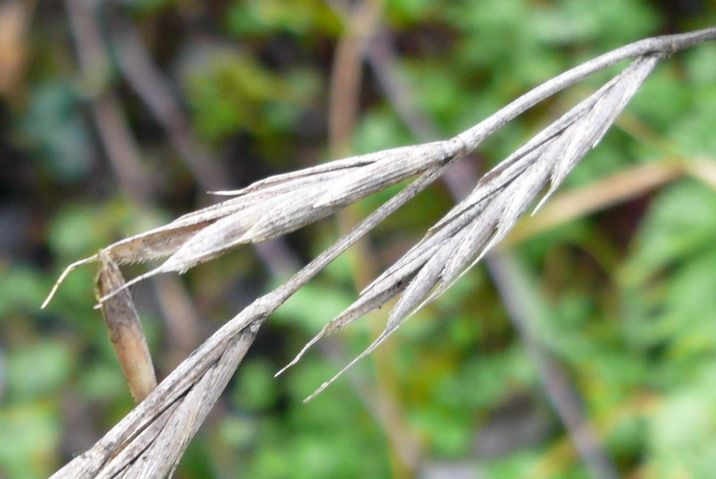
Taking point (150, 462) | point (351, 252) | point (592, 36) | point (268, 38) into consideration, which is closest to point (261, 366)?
point (351, 252)

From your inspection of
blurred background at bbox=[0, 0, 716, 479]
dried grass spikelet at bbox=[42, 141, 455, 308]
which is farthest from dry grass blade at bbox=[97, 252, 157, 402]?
blurred background at bbox=[0, 0, 716, 479]

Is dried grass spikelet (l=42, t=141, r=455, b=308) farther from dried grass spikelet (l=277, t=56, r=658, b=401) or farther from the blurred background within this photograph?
the blurred background

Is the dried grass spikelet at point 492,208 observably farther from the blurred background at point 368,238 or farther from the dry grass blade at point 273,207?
the blurred background at point 368,238

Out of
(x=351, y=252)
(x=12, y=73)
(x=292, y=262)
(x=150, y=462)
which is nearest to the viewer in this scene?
(x=150, y=462)

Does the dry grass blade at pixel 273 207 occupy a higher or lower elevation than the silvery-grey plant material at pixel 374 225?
higher

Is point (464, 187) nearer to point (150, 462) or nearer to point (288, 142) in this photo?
point (288, 142)

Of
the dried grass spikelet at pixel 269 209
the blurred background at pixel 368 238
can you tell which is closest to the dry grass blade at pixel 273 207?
the dried grass spikelet at pixel 269 209

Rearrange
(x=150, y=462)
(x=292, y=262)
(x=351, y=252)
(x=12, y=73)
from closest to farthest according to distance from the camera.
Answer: (x=150, y=462) → (x=351, y=252) → (x=292, y=262) → (x=12, y=73)

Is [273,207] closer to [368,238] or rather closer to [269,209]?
[269,209]
